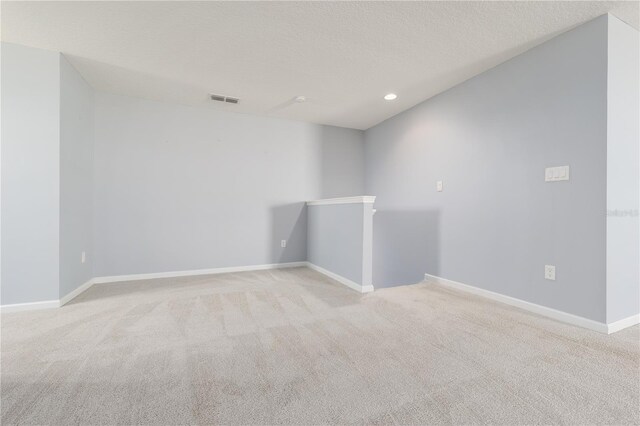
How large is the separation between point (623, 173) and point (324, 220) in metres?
2.90

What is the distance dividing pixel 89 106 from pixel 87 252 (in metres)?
1.69

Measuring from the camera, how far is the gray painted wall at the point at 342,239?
3059mm

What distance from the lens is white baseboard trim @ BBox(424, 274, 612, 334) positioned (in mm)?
2094

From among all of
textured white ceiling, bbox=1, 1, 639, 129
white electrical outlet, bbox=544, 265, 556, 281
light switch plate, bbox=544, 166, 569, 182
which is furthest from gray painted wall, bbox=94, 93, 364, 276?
white electrical outlet, bbox=544, 265, 556, 281

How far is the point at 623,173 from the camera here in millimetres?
2152

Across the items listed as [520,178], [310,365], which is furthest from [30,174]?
[520,178]

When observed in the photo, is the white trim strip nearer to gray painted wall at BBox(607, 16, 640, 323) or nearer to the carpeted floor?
the carpeted floor

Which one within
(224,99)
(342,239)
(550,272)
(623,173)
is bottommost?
(550,272)

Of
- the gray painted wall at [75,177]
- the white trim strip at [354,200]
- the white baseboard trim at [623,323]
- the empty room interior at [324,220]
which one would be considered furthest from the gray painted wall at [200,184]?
the white baseboard trim at [623,323]

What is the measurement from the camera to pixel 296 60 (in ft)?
8.79

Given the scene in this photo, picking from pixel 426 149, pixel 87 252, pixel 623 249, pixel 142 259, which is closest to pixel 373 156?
pixel 426 149

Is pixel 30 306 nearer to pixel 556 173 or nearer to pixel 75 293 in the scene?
pixel 75 293

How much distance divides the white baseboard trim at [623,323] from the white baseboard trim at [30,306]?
14.7 ft

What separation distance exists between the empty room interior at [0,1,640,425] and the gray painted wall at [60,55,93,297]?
32 mm
